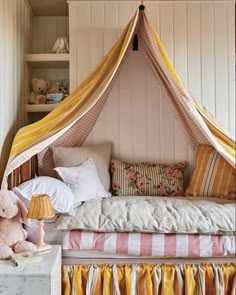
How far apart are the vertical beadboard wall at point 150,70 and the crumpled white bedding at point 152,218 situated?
845mm

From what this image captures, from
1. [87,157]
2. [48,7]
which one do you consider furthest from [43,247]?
[48,7]

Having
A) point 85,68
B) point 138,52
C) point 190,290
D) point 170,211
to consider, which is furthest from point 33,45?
point 190,290

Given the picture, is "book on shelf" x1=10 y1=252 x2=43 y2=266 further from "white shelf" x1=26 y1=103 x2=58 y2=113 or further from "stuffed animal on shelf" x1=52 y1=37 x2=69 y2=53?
"stuffed animal on shelf" x1=52 y1=37 x2=69 y2=53

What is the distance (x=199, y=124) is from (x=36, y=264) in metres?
1.32

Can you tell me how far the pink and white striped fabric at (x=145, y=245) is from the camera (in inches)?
75.8

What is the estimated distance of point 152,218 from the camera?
1.97 m

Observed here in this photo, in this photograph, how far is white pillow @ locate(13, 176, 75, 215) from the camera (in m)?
1.98

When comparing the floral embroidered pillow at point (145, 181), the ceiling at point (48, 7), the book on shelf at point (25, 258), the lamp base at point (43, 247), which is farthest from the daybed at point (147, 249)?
the ceiling at point (48, 7)

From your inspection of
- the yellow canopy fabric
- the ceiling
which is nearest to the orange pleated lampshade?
the yellow canopy fabric

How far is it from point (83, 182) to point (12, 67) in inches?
42.5

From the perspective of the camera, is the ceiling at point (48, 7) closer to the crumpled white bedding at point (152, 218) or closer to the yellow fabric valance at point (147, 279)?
the crumpled white bedding at point (152, 218)

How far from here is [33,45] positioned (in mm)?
3193

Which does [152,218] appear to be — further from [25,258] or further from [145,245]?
[25,258]

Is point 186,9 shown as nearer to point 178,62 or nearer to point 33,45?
point 178,62
